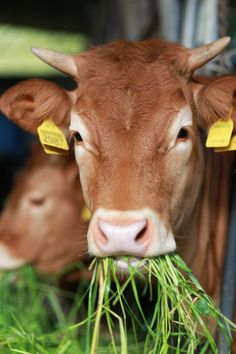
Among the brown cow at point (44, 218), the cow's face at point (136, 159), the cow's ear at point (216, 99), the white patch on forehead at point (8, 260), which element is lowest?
the white patch on forehead at point (8, 260)

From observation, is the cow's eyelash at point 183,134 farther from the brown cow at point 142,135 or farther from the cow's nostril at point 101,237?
the cow's nostril at point 101,237

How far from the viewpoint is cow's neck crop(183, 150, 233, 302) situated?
142 inches

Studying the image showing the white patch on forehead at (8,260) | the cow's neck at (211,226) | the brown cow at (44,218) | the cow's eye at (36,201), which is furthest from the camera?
the cow's eye at (36,201)

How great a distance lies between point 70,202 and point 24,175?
47 cm

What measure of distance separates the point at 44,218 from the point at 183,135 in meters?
2.43

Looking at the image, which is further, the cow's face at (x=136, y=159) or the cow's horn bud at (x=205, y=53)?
the cow's horn bud at (x=205, y=53)

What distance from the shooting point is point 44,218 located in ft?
17.8

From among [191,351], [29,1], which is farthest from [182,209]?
[29,1]

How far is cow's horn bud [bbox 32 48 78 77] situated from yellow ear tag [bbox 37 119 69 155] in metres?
0.26

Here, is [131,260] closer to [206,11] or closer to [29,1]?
[206,11]

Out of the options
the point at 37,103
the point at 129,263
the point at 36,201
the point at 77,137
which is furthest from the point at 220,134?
the point at 36,201

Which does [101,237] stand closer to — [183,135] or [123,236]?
[123,236]

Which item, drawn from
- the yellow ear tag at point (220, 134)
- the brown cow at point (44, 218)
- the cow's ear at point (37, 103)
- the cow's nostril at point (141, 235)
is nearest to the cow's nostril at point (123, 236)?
the cow's nostril at point (141, 235)

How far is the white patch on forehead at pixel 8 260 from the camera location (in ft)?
16.8
